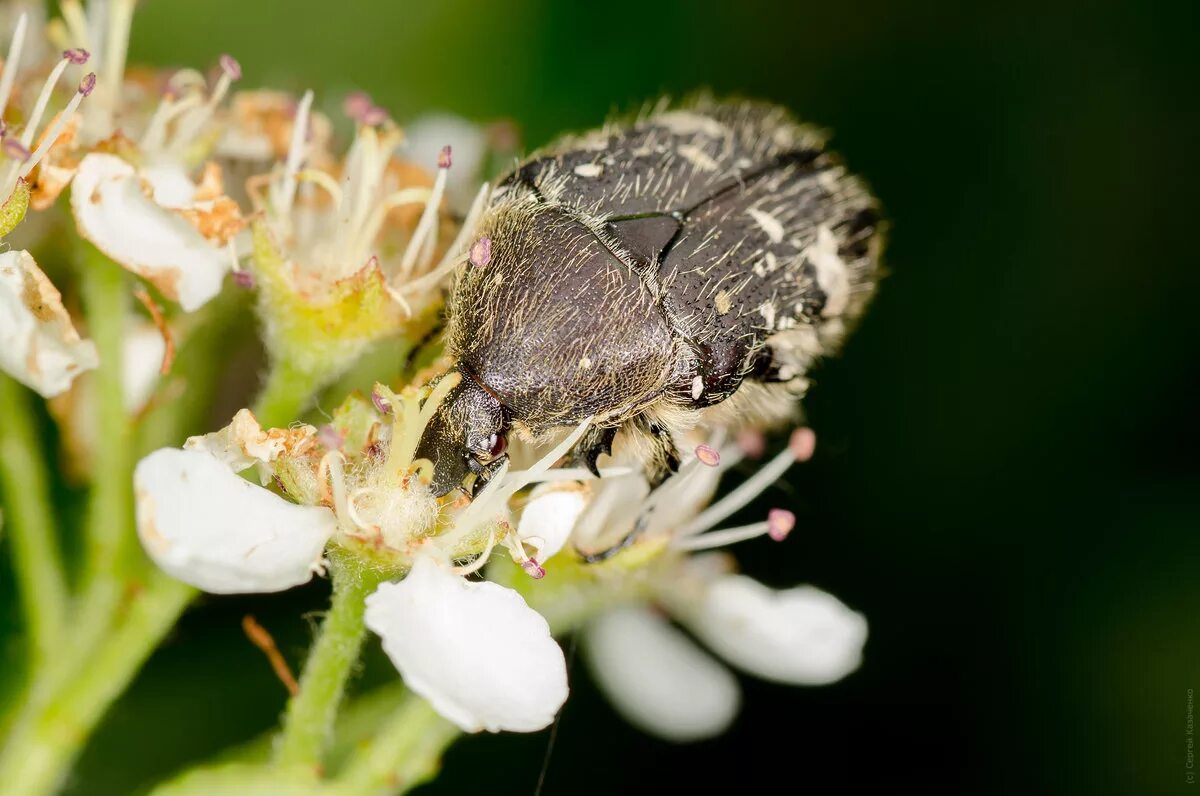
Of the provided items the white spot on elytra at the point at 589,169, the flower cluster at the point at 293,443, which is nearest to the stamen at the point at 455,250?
the flower cluster at the point at 293,443

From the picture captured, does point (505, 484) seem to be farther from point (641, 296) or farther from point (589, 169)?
point (589, 169)

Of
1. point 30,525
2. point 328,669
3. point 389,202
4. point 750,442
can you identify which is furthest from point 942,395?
point 30,525

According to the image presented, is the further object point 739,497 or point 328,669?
point 739,497

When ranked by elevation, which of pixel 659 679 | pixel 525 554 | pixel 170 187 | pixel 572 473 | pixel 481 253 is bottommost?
pixel 659 679

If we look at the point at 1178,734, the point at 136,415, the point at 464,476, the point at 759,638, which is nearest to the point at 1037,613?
the point at 1178,734

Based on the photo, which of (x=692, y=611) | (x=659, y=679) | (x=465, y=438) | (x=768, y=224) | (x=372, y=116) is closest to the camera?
(x=465, y=438)

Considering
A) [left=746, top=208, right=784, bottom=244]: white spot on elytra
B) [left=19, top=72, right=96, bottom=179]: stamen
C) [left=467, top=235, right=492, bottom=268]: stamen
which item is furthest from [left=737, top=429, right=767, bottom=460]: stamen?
[left=19, top=72, right=96, bottom=179]: stamen

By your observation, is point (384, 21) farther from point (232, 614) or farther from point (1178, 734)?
point (1178, 734)
